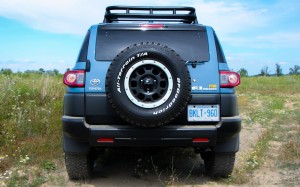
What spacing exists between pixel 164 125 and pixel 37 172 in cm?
184

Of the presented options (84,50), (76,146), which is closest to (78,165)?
(76,146)

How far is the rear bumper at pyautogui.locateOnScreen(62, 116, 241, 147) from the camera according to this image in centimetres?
408

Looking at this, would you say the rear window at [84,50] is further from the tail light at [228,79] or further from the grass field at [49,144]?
the tail light at [228,79]

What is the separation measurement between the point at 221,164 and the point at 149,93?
4.67 feet

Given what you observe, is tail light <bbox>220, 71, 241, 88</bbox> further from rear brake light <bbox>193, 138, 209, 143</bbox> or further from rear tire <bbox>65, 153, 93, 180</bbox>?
rear tire <bbox>65, 153, 93, 180</bbox>

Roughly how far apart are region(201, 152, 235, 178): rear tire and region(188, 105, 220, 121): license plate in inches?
25.8

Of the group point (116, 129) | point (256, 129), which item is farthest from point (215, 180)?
point (256, 129)

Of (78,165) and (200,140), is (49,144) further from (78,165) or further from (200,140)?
(200,140)

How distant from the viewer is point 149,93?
12.8 ft

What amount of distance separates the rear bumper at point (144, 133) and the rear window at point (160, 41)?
75 centimetres

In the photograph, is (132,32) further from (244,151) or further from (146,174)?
(244,151)

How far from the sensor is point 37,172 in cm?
487

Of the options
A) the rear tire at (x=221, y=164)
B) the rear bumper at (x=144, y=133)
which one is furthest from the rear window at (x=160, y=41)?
A: the rear tire at (x=221, y=164)

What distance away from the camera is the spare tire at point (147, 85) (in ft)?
12.8
